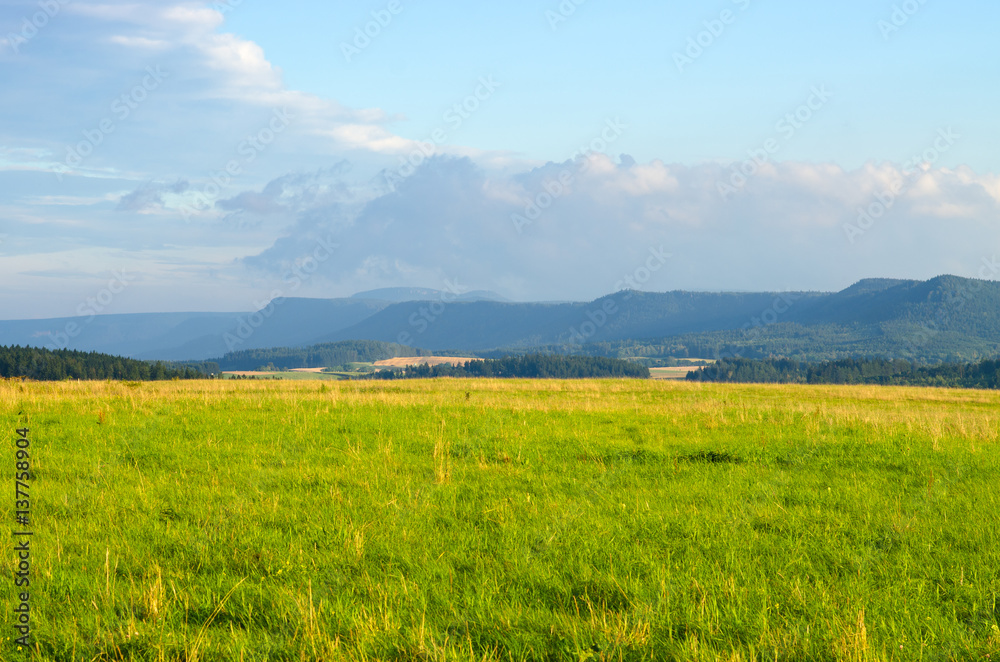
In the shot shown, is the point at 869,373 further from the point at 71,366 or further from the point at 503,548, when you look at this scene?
the point at 503,548

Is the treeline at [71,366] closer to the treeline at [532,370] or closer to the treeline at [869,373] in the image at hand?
the treeline at [532,370]

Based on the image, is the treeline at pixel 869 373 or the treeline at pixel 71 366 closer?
the treeline at pixel 71 366

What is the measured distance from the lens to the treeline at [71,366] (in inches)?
3472

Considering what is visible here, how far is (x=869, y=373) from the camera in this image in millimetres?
154750

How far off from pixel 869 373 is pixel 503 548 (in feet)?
567

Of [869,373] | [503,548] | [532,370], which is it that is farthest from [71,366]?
[869,373]

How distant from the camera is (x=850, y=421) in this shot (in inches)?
Result: 729

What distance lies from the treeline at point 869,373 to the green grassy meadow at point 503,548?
95.9 metres

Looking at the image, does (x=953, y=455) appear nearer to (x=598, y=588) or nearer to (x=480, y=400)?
(x=598, y=588)

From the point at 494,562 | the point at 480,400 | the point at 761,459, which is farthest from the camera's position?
the point at 480,400

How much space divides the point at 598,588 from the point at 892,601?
9.54 ft

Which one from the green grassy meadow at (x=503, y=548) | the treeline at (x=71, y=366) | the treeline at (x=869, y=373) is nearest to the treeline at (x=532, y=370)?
the treeline at (x=869, y=373)

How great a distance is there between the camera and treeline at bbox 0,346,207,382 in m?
88.2

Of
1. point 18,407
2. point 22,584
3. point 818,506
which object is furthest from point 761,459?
point 18,407
